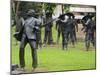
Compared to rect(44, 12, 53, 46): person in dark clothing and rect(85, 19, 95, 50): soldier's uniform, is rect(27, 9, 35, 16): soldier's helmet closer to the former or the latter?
rect(44, 12, 53, 46): person in dark clothing

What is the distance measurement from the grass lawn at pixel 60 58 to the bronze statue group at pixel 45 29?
5cm

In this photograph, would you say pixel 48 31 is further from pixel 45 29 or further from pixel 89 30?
pixel 89 30

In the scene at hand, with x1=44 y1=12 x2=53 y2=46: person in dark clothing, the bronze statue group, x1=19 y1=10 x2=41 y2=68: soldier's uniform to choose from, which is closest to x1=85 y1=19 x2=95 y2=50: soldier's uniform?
the bronze statue group

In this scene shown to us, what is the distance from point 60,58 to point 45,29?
0.39m

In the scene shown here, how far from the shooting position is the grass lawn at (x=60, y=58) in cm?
242

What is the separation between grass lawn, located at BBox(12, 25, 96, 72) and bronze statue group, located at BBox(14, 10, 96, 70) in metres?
0.05

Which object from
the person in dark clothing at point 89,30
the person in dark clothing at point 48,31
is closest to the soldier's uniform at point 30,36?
the person in dark clothing at point 48,31

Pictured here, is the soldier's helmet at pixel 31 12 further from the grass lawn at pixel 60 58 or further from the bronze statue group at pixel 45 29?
A: the grass lawn at pixel 60 58

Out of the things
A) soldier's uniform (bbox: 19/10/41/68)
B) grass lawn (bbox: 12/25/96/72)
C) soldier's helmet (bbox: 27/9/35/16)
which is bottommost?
grass lawn (bbox: 12/25/96/72)

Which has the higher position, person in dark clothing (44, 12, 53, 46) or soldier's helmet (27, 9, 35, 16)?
soldier's helmet (27, 9, 35, 16)

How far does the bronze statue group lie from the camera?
2.39 meters

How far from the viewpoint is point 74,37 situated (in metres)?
2.64

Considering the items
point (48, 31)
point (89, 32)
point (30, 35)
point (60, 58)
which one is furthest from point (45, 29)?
point (89, 32)

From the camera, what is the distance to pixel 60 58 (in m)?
2.56
